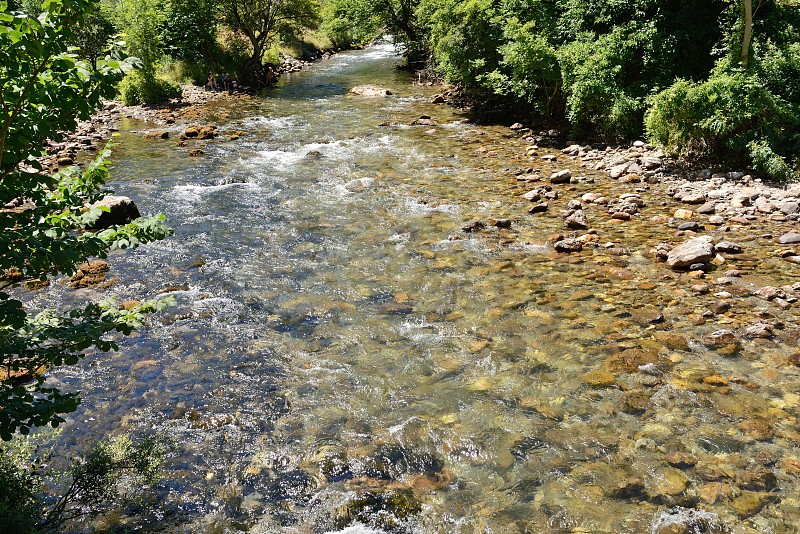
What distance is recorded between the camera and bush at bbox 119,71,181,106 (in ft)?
91.2

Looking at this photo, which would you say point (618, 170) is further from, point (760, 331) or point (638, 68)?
point (760, 331)

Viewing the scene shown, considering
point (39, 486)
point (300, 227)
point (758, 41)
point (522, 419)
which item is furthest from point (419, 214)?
point (758, 41)

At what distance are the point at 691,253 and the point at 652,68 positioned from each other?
9462mm

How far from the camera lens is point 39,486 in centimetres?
514

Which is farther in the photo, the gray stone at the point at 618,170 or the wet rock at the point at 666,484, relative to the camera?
the gray stone at the point at 618,170

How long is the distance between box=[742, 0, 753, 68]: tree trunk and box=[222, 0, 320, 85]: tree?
29404 mm

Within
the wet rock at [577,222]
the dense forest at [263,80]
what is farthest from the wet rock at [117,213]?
the wet rock at [577,222]

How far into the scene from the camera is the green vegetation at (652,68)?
41.3 feet

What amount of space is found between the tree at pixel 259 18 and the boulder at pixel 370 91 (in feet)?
30.8

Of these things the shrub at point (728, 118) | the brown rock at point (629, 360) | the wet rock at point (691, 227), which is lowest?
the brown rock at point (629, 360)

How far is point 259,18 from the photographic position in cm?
3603

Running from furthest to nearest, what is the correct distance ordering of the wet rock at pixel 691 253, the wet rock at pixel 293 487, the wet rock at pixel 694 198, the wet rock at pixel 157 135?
1. the wet rock at pixel 157 135
2. the wet rock at pixel 694 198
3. the wet rock at pixel 691 253
4. the wet rock at pixel 293 487

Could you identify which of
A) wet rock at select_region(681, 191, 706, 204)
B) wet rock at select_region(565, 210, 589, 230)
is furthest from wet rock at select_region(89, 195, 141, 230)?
wet rock at select_region(681, 191, 706, 204)

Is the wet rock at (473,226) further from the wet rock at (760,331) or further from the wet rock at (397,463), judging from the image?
the wet rock at (397,463)
